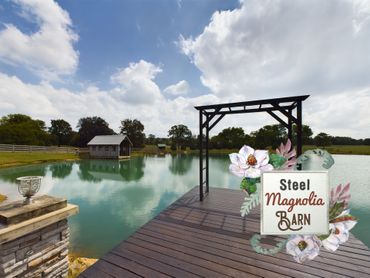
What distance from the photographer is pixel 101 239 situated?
16.5ft

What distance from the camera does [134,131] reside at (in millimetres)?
44250

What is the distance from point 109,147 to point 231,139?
106 ft

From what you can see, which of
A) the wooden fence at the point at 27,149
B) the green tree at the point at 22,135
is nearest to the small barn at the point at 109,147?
the wooden fence at the point at 27,149

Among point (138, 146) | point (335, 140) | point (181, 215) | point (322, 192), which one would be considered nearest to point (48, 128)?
point (138, 146)

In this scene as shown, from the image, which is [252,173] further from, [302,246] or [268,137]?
[268,137]

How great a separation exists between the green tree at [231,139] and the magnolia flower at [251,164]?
48.4 meters

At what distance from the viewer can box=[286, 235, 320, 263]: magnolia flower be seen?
0.75 m

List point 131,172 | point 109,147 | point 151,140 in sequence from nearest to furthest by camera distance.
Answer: point 131,172, point 109,147, point 151,140

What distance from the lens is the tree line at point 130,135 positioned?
1412 inches

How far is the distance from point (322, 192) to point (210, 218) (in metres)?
3.79

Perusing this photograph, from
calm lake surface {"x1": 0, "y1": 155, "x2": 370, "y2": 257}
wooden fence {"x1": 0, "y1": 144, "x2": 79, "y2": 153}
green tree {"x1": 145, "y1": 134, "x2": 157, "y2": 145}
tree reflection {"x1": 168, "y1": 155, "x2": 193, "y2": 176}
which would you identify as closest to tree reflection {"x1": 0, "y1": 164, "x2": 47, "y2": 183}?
calm lake surface {"x1": 0, "y1": 155, "x2": 370, "y2": 257}

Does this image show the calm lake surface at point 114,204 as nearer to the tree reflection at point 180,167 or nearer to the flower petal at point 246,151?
the flower petal at point 246,151

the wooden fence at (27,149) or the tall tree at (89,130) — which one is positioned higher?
the tall tree at (89,130)

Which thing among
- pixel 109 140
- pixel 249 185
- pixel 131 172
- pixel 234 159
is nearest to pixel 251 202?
pixel 249 185
